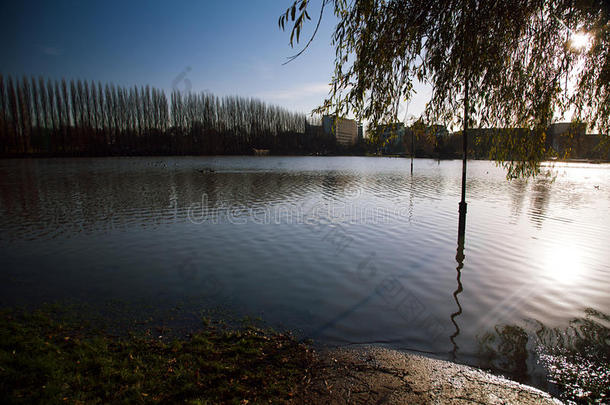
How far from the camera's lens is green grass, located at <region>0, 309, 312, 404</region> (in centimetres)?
342

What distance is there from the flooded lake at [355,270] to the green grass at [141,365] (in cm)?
100

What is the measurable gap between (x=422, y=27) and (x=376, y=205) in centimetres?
1300

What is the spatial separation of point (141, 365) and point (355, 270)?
5811mm

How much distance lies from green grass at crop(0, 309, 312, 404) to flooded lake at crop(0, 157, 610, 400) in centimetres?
100

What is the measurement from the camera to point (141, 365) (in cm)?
405

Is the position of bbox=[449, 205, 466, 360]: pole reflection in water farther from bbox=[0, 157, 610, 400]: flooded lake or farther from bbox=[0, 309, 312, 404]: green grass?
bbox=[0, 309, 312, 404]: green grass

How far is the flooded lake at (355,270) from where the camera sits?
559 cm

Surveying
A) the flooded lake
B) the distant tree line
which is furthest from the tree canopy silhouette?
the distant tree line

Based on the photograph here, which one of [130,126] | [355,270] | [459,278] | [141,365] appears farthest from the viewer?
[130,126]

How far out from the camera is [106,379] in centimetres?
370

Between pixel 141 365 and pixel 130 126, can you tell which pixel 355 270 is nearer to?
pixel 141 365

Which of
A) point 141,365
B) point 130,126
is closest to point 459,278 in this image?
point 141,365

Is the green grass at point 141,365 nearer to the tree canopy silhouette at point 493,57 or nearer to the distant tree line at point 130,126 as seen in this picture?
the tree canopy silhouette at point 493,57

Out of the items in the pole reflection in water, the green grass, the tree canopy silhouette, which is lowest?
the pole reflection in water
